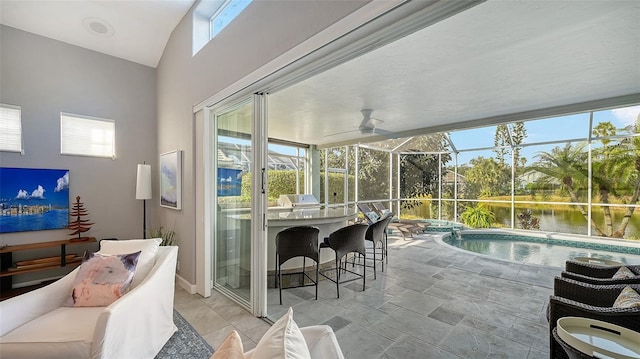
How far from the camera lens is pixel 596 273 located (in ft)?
7.63

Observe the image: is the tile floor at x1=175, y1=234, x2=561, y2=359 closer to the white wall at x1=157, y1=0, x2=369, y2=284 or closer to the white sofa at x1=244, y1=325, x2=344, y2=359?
the white wall at x1=157, y1=0, x2=369, y2=284

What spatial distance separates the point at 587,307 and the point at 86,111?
6034mm

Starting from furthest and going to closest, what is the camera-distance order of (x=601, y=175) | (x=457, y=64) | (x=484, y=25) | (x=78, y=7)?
(x=601, y=175) < (x=78, y=7) < (x=457, y=64) < (x=484, y=25)

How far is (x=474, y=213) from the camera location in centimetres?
812

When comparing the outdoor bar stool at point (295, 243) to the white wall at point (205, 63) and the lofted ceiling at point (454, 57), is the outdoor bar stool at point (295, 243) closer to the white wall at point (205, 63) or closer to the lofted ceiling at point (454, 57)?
the white wall at point (205, 63)

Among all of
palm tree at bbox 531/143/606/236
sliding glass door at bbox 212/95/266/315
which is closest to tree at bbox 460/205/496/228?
palm tree at bbox 531/143/606/236

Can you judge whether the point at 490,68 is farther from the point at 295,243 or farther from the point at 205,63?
the point at 205,63

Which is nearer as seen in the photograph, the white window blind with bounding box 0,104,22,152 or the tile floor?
the tile floor

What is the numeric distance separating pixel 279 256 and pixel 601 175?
7.97 m

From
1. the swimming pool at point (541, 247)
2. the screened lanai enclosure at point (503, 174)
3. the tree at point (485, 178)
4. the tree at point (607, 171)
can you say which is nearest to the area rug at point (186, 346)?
the screened lanai enclosure at point (503, 174)

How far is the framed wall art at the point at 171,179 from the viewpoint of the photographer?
3688 mm

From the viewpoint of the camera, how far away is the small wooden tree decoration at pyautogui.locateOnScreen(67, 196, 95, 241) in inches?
150

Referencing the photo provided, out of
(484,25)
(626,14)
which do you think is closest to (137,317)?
(484,25)

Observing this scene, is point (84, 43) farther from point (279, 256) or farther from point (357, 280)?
point (357, 280)
